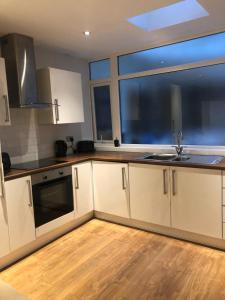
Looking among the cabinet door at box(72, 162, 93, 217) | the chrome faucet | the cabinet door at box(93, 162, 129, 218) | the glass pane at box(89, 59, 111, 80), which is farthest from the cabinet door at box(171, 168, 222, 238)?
the glass pane at box(89, 59, 111, 80)

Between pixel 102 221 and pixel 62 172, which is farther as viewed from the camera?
pixel 102 221

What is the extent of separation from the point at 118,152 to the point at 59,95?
3.87 feet

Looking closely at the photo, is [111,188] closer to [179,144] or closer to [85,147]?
[85,147]

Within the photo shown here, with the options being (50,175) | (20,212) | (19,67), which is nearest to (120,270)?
(20,212)

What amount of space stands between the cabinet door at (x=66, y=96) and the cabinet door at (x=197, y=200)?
1548mm

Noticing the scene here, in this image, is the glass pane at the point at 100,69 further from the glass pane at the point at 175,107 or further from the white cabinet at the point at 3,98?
the white cabinet at the point at 3,98

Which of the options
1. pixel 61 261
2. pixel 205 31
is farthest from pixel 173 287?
pixel 205 31

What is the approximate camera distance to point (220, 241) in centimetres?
258

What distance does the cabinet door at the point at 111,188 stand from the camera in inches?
122

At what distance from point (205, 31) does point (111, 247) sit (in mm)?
2716

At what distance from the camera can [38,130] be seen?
3.34 metres

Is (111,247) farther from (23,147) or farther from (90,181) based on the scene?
(23,147)

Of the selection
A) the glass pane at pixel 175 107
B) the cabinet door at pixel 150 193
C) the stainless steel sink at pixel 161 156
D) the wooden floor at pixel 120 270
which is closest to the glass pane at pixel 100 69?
the glass pane at pixel 175 107

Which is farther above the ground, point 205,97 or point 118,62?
point 118,62
